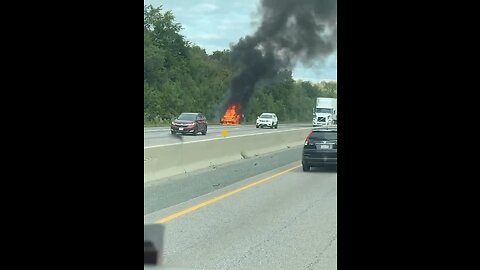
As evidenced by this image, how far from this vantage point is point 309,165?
425 inches

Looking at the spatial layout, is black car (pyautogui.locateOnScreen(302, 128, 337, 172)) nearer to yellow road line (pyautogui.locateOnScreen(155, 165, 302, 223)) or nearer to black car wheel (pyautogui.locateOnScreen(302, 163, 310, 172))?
black car wheel (pyautogui.locateOnScreen(302, 163, 310, 172))

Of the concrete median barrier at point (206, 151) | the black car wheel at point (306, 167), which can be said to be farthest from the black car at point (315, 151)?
the concrete median barrier at point (206, 151)

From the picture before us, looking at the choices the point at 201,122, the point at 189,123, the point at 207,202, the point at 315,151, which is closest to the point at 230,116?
the point at 201,122

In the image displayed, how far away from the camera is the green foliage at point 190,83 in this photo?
187 inches

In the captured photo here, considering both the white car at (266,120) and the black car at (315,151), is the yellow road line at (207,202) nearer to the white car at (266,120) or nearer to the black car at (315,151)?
the black car at (315,151)

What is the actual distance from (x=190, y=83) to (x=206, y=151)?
5891 mm

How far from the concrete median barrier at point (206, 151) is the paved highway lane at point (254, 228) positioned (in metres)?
1.31

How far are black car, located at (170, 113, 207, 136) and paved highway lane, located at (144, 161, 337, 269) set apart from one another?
3.46 feet

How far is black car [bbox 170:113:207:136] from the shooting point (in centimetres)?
652

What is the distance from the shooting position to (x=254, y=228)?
19.0 ft
